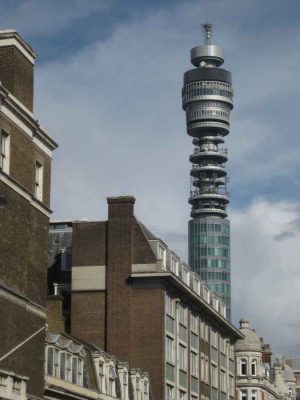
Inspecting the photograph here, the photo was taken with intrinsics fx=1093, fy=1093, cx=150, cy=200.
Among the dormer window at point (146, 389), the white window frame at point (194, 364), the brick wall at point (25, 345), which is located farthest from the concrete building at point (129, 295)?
the brick wall at point (25, 345)

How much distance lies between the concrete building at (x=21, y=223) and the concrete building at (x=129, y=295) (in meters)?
25.1

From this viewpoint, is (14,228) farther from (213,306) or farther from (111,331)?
(213,306)

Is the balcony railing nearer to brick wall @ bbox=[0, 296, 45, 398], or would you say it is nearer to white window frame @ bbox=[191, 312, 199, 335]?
brick wall @ bbox=[0, 296, 45, 398]

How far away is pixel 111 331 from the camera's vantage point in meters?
81.0

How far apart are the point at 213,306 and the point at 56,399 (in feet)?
147

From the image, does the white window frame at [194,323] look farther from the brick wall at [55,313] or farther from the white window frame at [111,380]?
the white window frame at [111,380]

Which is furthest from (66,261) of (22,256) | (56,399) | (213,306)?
(22,256)

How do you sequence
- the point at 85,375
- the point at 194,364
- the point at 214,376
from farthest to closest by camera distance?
the point at 214,376, the point at 194,364, the point at 85,375

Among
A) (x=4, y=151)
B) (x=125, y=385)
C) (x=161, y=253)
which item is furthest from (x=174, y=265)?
(x=4, y=151)

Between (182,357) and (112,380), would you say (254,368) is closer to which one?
(182,357)

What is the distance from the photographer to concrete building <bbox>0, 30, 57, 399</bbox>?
47.7 metres

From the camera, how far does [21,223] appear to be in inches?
1965

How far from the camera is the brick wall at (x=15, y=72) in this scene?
50.3 metres

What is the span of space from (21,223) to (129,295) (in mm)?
32583
